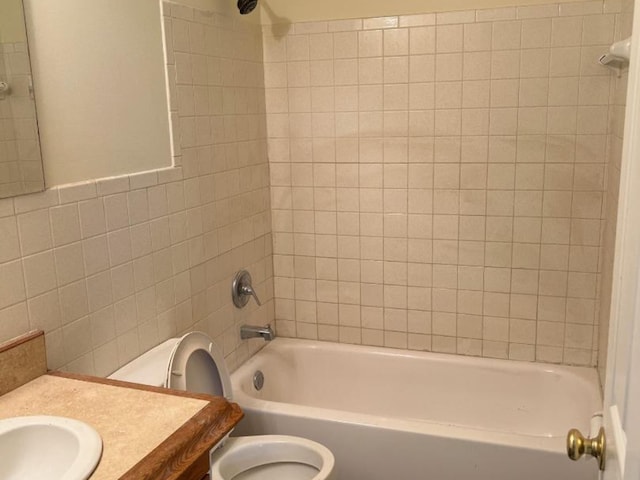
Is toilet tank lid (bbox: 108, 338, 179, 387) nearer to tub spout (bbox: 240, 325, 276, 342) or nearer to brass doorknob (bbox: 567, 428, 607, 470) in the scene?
tub spout (bbox: 240, 325, 276, 342)

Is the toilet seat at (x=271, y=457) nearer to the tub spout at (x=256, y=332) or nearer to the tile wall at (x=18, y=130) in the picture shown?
the tub spout at (x=256, y=332)

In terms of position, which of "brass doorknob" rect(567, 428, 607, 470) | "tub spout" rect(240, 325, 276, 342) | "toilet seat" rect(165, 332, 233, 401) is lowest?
"tub spout" rect(240, 325, 276, 342)

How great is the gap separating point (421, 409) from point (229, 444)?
108 cm

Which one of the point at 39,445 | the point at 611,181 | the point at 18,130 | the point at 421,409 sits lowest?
the point at 421,409

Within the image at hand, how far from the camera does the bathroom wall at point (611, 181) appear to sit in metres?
2.14

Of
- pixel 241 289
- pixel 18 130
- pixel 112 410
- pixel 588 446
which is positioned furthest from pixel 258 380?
pixel 588 446

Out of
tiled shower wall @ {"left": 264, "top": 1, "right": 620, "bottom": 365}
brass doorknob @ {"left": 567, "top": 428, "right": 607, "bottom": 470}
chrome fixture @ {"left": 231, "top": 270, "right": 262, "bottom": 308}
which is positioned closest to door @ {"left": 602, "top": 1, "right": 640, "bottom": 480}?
brass doorknob @ {"left": 567, "top": 428, "right": 607, "bottom": 470}

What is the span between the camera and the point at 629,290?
876mm

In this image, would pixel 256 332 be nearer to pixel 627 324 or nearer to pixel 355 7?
pixel 355 7

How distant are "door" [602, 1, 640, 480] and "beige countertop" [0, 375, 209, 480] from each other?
0.82 m

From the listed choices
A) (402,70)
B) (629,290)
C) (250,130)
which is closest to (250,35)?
(250,130)

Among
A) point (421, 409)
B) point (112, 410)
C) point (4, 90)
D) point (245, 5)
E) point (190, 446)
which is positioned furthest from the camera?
point (421, 409)

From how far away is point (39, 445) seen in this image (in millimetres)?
1279

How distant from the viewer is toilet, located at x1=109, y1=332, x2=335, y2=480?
188cm
